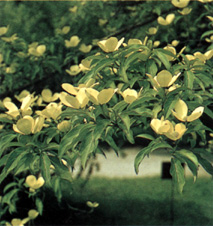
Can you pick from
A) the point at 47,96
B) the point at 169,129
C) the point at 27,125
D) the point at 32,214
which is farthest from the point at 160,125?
the point at 32,214

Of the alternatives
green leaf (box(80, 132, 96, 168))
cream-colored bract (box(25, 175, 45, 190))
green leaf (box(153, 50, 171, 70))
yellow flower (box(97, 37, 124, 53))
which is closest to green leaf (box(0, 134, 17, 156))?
green leaf (box(80, 132, 96, 168))

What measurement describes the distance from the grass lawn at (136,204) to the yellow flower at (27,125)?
1948 millimetres

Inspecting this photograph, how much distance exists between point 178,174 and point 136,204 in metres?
2.86

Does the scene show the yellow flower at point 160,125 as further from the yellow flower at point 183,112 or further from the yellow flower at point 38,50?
the yellow flower at point 38,50

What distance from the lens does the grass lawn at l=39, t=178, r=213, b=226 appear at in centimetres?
340

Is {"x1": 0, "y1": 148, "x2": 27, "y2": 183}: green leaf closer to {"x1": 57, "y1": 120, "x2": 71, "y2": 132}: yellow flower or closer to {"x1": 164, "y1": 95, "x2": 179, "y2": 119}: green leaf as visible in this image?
{"x1": 57, "y1": 120, "x2": 71, "y2": 132}: yellow flower

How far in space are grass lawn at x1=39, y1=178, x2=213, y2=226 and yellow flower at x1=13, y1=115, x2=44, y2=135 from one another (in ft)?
6.39

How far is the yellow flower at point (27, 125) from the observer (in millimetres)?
1103

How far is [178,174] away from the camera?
1001mm

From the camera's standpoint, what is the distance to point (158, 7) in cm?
219

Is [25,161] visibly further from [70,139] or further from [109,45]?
[109,45]

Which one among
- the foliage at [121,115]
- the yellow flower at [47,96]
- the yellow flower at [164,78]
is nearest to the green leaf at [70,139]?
the foliage at [121,115]

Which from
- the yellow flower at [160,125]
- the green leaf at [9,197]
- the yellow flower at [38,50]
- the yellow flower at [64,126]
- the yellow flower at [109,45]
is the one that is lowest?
the green leaf at [9,197]

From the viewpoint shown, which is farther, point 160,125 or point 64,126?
point 64,126
